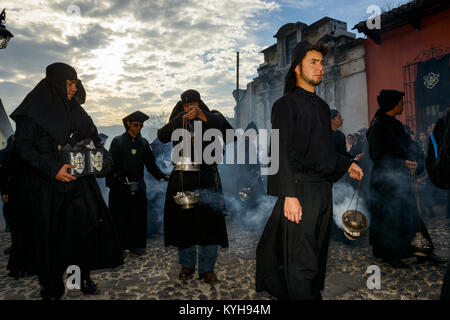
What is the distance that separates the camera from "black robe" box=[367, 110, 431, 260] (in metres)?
4.39

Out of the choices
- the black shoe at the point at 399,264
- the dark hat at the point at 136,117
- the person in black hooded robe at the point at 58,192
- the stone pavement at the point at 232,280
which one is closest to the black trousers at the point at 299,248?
the stone pavement at the point at 232,280

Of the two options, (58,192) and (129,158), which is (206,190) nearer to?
(58,192)

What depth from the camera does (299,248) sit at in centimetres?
244

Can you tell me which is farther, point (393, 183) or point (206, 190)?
point (393, 183)

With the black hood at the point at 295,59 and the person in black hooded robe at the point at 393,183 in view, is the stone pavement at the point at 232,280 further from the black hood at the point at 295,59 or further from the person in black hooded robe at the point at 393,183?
the black hood at the point at 295,59

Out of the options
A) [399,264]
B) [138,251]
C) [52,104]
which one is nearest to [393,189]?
[399,264]

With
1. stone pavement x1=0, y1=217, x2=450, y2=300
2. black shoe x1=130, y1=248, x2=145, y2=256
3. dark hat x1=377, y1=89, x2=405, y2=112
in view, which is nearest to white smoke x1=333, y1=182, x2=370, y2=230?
stone pavement x1=0, y1=217, x2=450, y2=300

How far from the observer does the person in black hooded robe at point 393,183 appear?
437 cm

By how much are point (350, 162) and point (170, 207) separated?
7.30 feet

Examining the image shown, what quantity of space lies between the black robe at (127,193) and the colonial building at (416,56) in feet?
37.4

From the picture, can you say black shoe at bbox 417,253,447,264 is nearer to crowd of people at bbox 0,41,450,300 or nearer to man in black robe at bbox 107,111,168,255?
crowd of people at bbox 0,41,450,300

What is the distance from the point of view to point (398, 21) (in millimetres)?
12500

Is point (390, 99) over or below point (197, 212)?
over

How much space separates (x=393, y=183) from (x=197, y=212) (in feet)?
10.0
